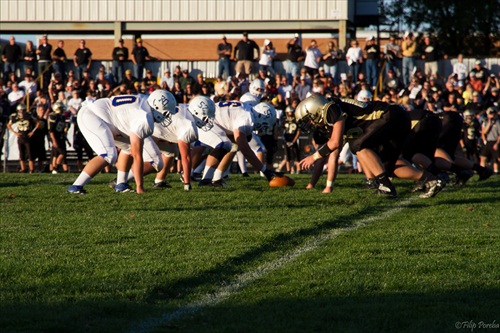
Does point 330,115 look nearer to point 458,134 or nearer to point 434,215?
point 434,215

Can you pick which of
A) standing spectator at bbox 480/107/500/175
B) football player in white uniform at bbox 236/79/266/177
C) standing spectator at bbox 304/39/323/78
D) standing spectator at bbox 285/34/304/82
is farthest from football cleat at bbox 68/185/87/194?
standing spectator at bbox 304/39/323/78

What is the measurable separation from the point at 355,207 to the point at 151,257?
4.29 metres

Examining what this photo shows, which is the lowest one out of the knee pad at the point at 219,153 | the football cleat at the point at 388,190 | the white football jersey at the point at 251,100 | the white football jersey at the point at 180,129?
the football cleat at the point at 388,190

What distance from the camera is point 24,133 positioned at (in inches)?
799

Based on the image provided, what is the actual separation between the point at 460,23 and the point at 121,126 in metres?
27.0

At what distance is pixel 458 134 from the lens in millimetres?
13734

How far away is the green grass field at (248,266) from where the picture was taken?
4.82 m

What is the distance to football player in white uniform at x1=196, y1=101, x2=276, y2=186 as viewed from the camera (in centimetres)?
1353

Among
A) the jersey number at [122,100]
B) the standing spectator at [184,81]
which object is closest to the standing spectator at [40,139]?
the standing spectator at [184,81]

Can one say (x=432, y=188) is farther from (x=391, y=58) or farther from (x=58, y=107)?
(x=391, y=58)

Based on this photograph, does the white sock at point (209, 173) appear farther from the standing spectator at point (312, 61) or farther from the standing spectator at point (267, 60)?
the standing spectator at point (312, 61)

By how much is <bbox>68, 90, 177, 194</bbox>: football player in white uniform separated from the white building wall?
1736 cm

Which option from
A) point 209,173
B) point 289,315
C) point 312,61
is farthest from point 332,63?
point 289,315

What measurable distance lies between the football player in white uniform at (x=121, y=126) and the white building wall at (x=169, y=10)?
17360 mm
